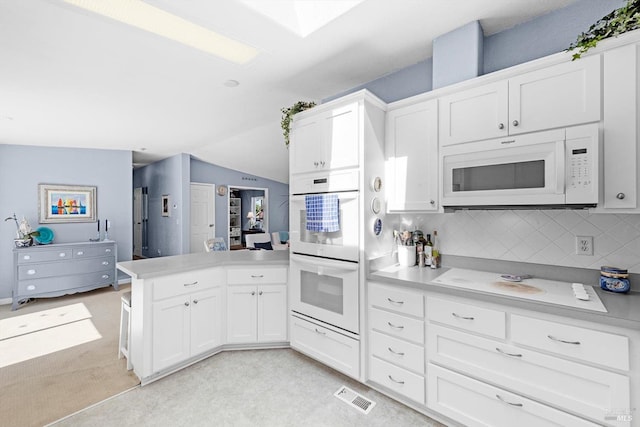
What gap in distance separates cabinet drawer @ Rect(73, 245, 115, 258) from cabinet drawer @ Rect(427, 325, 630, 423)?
207 inches

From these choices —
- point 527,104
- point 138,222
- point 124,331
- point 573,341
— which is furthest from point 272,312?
point 138,222

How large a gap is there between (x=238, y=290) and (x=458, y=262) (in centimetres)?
190

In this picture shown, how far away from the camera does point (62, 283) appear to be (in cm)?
443

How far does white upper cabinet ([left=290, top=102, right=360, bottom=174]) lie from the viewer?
216 cm

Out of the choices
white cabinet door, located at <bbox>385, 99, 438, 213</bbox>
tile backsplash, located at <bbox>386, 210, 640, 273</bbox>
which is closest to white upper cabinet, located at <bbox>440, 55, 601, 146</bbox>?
white cabinet door, located at <bbox>385, 99, 438, 213</bbox>

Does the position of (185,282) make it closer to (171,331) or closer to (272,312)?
(171,331)

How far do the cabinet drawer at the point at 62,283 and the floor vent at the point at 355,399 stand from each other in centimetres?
460

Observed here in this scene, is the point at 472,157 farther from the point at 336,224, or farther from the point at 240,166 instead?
the point at 240,166

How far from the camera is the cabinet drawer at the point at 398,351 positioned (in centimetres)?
186

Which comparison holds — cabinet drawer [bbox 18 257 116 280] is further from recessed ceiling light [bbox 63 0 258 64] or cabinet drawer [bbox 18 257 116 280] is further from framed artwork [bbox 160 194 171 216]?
recessed ceiling light [bbox 63 0 258 64]

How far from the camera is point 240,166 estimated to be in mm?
7859

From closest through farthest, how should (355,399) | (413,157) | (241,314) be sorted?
(355,399) → (413,157) → (241,314)

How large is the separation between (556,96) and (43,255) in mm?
6191

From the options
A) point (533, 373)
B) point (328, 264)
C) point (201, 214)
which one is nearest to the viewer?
point (533, 373)
